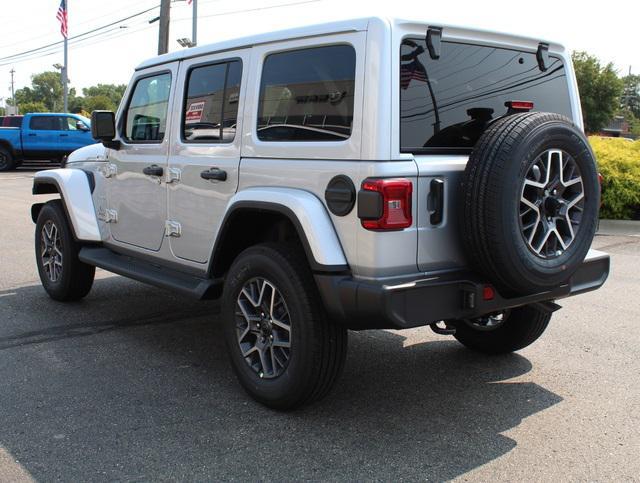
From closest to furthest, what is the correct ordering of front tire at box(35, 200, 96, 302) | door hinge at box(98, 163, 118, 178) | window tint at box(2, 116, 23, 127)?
1. door hinge at box(98, 163, 118, 178)
2. front tire at box(35, 200, 96, 302)
3. window tint at box(2, 116, 23, 127)

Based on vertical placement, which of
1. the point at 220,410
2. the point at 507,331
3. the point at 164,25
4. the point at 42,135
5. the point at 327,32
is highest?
the point at 164,25

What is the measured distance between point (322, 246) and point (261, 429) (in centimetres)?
103

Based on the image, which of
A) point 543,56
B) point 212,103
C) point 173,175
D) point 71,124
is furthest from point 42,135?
point 543,56

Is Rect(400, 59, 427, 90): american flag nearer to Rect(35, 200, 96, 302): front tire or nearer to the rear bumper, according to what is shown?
the rear bumper

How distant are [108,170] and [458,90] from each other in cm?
299

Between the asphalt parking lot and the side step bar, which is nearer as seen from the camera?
the asphalt parking lot

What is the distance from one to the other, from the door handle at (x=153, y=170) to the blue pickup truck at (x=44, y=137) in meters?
18.8

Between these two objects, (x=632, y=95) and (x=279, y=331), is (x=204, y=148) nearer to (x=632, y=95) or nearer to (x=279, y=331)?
(x=279, y=331)

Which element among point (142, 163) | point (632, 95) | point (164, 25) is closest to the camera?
point (142, 163)

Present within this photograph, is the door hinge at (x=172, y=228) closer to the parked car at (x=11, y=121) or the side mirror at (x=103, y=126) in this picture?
the side mirror at (x=103, y=126)

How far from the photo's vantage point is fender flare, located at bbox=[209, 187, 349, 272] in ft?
10.8

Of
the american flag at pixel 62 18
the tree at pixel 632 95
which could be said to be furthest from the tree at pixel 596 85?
the tree at pixel 632 95

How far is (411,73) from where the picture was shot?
3.37 m

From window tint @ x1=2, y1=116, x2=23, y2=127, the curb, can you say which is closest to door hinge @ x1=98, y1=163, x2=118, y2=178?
the curb
